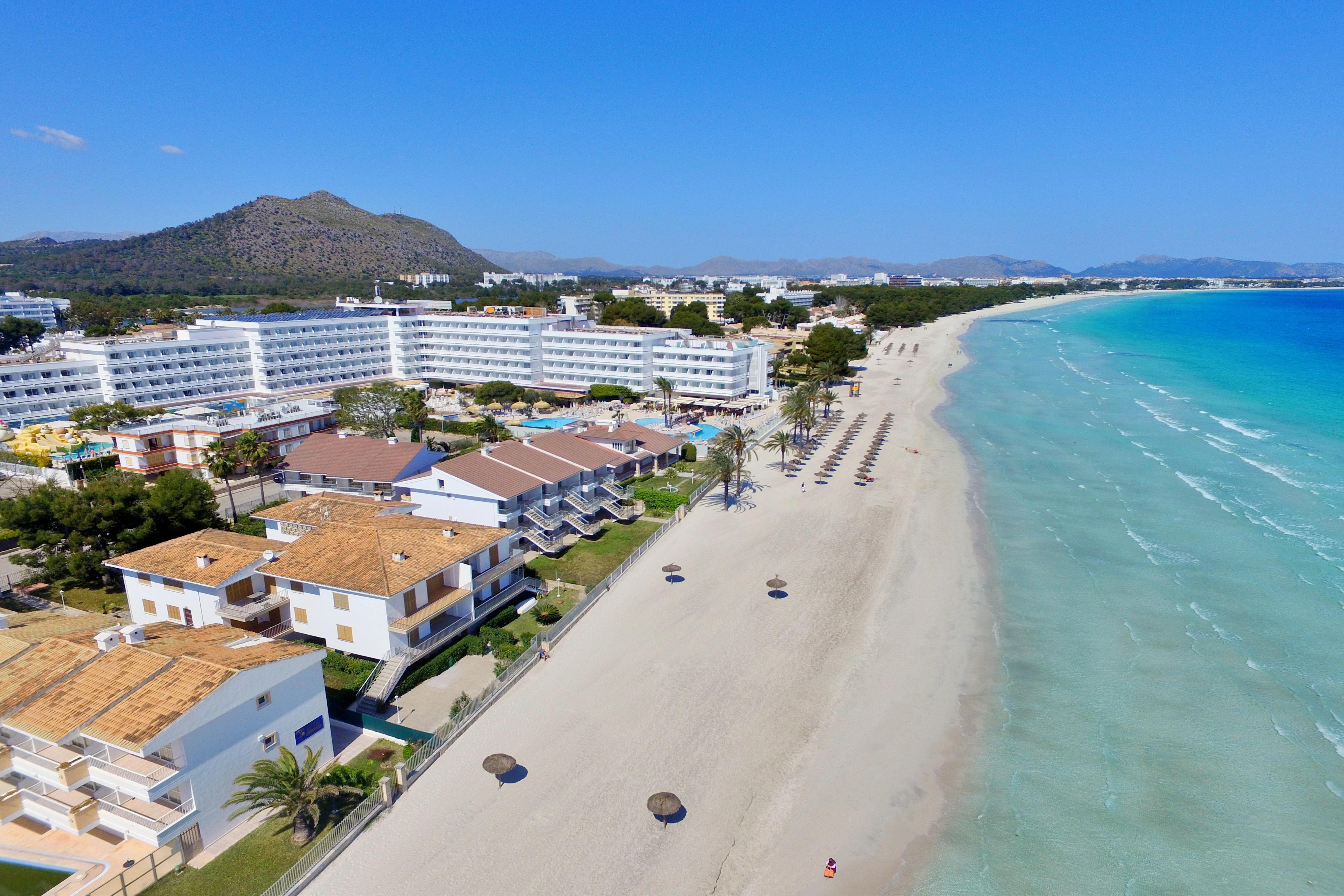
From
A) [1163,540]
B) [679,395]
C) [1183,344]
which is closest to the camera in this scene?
[1163,540]

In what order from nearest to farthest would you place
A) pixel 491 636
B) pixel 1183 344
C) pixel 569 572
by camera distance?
pixel 491 636 → pixel 569 572 → pixel 1183 344

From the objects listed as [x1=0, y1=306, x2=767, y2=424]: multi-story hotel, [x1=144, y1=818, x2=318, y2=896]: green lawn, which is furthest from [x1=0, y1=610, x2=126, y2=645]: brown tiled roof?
[x1=0, y1=306, x2=767, y2=424]: multi-story hotel

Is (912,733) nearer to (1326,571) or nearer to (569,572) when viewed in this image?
(569,572)

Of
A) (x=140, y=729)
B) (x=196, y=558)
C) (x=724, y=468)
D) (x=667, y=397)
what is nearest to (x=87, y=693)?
(x=140, y=729)

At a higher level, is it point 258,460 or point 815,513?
point 258,460

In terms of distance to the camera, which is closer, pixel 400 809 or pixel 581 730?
pixel 400 809

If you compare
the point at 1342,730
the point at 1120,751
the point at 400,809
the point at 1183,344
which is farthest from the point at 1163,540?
the point at 1183,344
